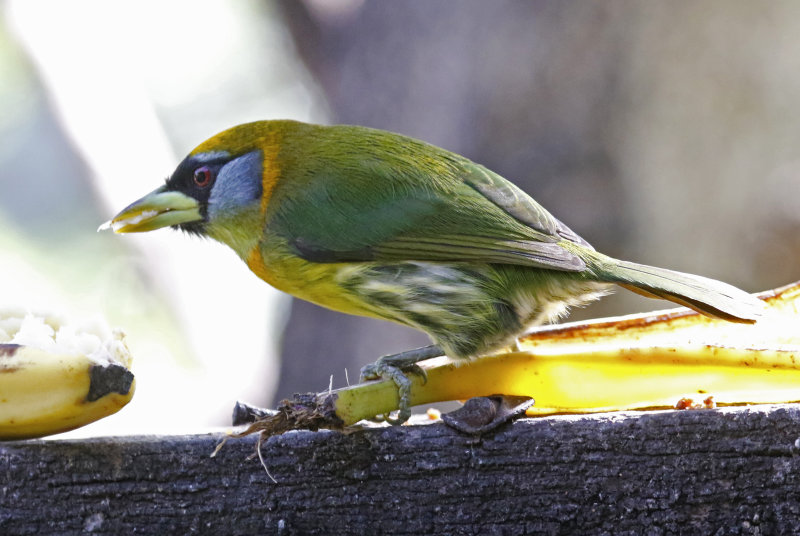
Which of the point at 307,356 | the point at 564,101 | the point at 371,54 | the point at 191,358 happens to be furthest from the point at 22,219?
the point at 564,101

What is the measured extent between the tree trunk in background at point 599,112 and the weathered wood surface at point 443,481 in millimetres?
2183

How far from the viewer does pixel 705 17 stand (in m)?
3.91

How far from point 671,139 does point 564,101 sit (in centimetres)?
65

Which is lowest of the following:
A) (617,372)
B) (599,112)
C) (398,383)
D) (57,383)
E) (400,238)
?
(57,383)

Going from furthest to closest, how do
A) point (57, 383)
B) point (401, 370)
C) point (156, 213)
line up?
point (156, 213) < point (401, 370) < point (57, 383)

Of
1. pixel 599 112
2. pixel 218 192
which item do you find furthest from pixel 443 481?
pixel 599 112

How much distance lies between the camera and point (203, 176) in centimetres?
233

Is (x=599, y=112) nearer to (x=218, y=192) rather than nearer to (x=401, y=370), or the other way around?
(x=218, y=192)

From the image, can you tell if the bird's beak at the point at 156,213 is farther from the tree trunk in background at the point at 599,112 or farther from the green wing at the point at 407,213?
the tree trunk in background at the point at 599,112

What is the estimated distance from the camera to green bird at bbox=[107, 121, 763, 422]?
2059mm

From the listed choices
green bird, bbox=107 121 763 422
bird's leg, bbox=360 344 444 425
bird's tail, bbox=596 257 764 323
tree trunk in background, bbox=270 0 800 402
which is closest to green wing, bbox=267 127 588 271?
green bird, bbox=107 121 763 422

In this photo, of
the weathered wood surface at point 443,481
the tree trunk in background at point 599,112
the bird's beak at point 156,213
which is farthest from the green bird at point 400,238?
the tree trunk in background at point 599,112

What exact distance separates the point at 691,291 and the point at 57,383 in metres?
Answer: 1.34

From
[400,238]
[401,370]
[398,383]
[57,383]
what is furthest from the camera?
[400,238]
